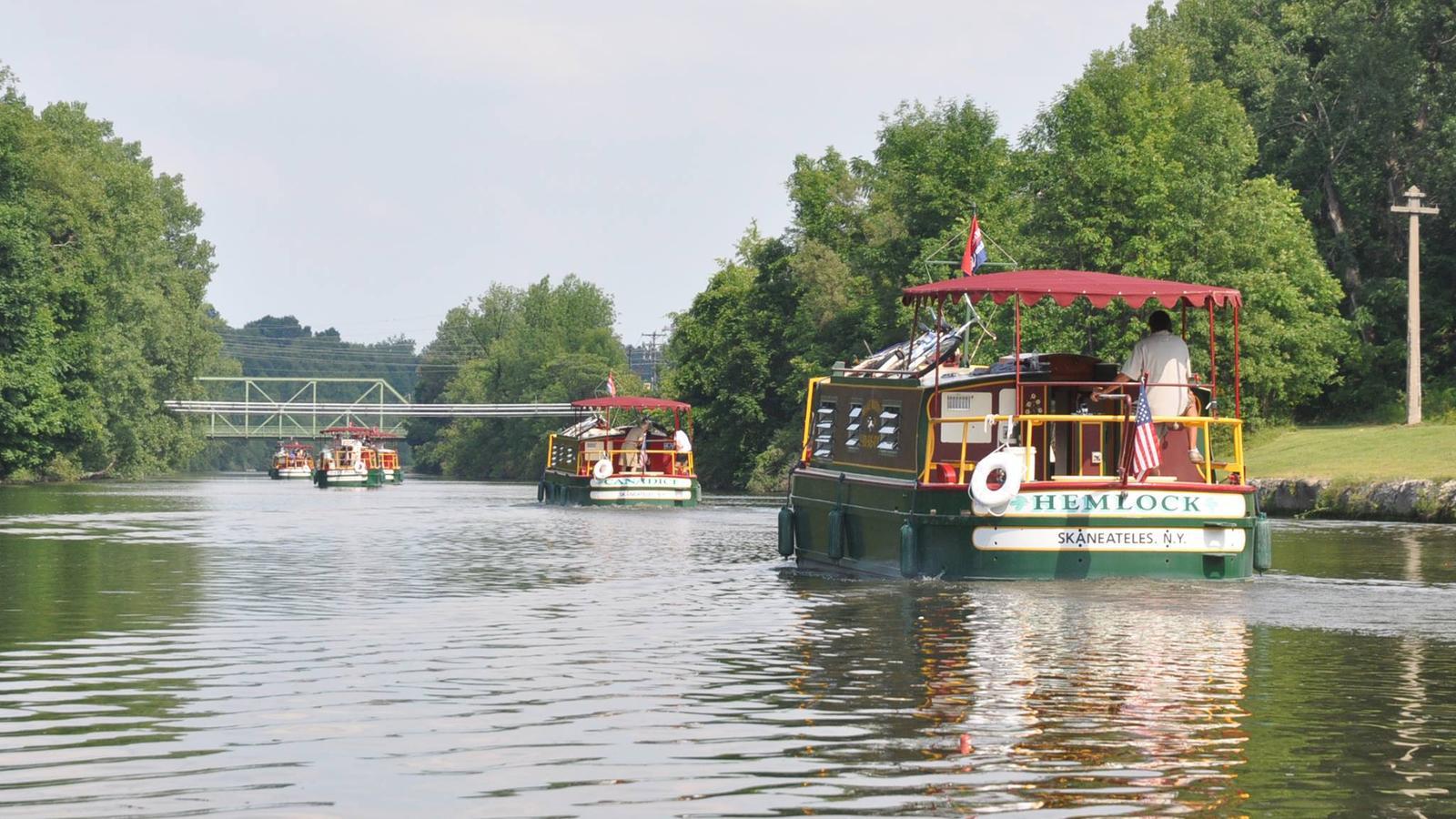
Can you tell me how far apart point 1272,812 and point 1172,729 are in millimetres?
2792

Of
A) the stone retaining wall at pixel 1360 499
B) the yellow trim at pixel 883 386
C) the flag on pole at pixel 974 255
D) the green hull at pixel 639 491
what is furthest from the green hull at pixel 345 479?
the yellow trim at pixel 883 386

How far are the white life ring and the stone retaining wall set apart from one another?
24614mm

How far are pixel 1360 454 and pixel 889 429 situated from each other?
32.6 metres

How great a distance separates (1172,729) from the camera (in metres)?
12.8

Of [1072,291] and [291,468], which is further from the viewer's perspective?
[291,468]

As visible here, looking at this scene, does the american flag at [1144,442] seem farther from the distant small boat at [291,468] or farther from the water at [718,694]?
the distant small boat at [291,468]

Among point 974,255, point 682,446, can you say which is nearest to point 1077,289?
point 974,255

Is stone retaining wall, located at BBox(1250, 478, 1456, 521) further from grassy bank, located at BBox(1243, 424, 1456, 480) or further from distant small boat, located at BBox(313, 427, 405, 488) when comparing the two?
distant small boat, located at BBox(313, 427, 405, 488)

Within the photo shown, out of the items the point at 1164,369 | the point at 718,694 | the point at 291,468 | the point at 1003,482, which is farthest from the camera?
the point at 291,468

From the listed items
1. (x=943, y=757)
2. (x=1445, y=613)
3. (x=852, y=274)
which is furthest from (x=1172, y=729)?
(x=852, y=274)

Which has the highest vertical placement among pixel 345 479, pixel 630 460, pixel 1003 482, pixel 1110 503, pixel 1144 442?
pixel 1144 442

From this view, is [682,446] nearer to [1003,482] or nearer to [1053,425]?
[1053,425]

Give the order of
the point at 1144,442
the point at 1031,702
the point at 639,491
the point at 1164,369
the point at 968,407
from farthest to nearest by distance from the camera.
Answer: the point at 639,491, the point at 968,407, the point at 1164,369, the point at 1144,442, the point at 1031,702

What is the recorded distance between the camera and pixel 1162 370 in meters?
26.0
